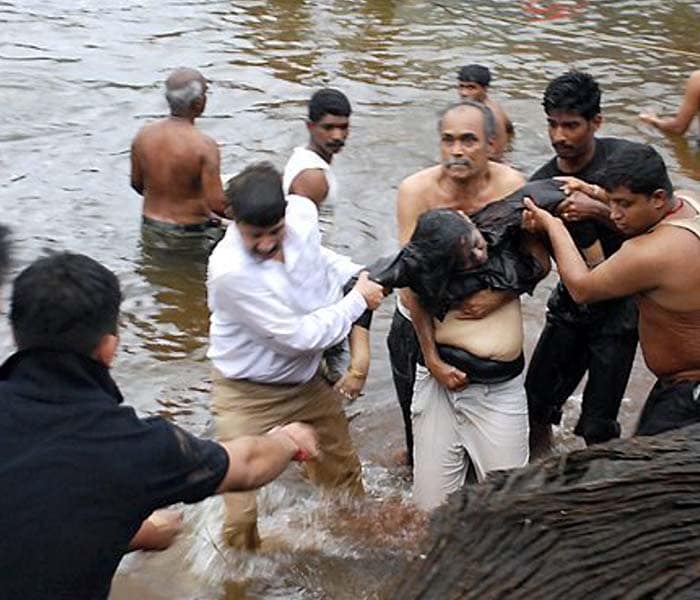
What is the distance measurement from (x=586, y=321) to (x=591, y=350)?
5.4 inches

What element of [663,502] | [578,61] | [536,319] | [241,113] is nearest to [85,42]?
[241,113]

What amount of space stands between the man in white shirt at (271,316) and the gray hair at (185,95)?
3264mm

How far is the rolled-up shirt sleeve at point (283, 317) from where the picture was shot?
488 cm

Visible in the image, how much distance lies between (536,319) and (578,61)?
22.5 ft

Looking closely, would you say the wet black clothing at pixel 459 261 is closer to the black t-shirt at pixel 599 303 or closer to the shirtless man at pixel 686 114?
the black t-shirt at pixel 599 303

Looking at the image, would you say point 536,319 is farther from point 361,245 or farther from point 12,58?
point 12,58

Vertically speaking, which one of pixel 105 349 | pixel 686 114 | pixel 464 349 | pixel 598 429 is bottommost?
pixel 686 114

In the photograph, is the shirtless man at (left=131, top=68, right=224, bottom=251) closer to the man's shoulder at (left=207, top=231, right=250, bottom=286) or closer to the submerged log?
the man's shoulder at (left=207, top=231, right=250, bottom=286)

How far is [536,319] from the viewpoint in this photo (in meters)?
8.13

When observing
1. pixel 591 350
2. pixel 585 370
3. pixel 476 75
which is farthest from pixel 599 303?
pixel 476 75

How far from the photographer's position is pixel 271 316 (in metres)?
4.90

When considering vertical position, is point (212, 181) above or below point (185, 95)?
below

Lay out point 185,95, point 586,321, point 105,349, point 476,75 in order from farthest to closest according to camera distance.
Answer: point 476,75
point 185,95
point 586,321
point 105,349

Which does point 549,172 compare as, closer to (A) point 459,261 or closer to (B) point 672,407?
(A) point 459,261
